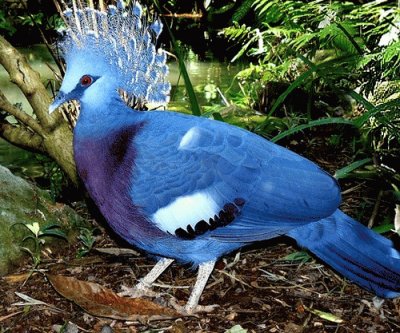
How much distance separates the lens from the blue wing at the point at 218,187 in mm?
2205

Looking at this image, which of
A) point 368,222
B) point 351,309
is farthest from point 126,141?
point 368,222

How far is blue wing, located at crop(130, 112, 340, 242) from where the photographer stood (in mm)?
2205

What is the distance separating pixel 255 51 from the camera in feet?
18.2

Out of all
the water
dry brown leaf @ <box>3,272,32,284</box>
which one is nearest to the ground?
dry brown leaf @ <box>3,272,32,284</box>

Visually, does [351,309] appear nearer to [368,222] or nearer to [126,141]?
[368,222]

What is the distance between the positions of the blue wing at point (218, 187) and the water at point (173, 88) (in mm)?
1428

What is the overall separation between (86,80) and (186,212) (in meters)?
0.63

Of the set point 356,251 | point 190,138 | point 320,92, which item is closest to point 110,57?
point 190,138

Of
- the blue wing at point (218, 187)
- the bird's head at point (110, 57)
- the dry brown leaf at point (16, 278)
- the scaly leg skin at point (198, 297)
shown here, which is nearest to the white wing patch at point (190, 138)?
the blue wing at point (218, 187)

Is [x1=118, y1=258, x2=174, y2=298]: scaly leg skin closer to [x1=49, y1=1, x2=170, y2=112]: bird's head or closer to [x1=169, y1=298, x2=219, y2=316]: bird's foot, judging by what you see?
[x1=169, y1=298, x2=219, y2=316]: bird's foot

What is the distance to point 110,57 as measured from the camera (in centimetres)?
231

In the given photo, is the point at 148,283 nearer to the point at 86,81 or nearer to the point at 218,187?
the point at 218,187

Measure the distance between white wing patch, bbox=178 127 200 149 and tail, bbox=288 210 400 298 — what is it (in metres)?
0.54

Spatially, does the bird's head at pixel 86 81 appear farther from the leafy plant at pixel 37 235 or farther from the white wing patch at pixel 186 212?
the leafy plant at pixel 37 235
